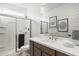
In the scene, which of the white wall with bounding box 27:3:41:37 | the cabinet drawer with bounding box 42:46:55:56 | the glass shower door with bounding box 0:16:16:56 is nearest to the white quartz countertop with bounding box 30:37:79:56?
the cabinet drawer with bounding box 42:46:55:56

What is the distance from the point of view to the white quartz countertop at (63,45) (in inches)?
37.2

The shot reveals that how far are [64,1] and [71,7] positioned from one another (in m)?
0.16

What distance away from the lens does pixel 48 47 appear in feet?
4.14

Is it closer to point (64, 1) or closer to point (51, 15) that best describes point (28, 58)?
point (51, 15)

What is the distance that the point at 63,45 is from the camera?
48.1 inches

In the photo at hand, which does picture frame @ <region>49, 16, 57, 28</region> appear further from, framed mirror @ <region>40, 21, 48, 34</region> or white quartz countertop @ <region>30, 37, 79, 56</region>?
white quartz countertop @ <region>30, 37, 79, 56</region>

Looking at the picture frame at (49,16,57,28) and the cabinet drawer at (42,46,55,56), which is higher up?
the picture frame at (49,16,57,28)

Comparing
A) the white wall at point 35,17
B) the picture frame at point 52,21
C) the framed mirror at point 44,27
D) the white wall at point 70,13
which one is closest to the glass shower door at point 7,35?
the white wall at point 35,17

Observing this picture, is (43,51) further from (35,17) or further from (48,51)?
(35,17)

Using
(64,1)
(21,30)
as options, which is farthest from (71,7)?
(21,30)

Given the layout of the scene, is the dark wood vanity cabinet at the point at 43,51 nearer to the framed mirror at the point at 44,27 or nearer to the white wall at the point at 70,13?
the framed mirror at the point at 44,27

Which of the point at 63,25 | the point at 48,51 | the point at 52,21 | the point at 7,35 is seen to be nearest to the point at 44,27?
the point at 52,21

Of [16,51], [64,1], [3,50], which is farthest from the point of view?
[16,51]

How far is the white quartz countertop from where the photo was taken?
0.94 meters
